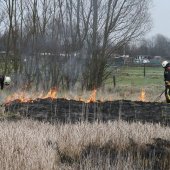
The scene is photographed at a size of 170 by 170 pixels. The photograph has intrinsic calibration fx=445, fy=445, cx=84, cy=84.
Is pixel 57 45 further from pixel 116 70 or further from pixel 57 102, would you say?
pixel 57 102

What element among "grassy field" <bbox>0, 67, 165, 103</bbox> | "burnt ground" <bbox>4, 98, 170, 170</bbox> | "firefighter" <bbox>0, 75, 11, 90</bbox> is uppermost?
"firefighter" <bbox>0, 75, 11, 90</bbox>

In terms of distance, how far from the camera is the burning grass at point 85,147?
5621 millimetres

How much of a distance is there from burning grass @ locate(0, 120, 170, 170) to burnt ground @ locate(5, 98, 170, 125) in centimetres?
225

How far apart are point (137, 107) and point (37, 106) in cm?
290

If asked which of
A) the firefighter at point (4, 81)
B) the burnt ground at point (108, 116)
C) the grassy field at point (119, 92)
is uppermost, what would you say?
the firefighter at point (4, 81)

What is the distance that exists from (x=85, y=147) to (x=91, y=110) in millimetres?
5369

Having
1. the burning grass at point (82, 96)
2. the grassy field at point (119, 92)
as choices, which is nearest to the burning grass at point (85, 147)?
the burning grass at point (82, 96)

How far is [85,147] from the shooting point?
22.7 feet

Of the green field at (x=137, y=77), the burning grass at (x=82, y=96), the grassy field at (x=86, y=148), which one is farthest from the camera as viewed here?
the green field at (x=137, y=77)

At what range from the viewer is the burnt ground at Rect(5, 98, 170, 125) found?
35.4ft

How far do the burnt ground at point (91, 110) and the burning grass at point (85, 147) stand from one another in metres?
2.25

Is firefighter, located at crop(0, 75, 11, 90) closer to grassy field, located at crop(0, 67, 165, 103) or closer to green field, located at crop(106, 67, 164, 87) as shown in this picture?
grassy field, located at crop(0, 67, 165, 103)

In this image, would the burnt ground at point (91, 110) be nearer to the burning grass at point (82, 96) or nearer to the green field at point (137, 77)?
the burning grass at point (82, 96)

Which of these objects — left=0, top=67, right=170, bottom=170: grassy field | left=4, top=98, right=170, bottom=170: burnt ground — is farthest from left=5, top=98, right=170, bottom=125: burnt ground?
left=0, top=67, right=170, bottom=170: grassy field
